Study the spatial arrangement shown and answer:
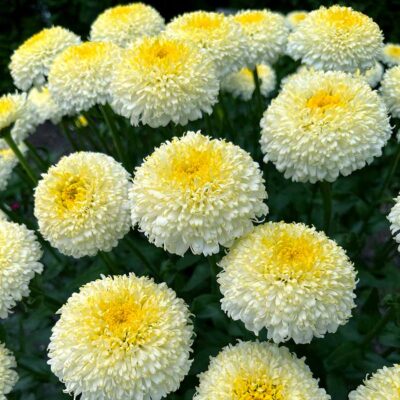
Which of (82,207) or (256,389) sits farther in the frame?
(82,207)

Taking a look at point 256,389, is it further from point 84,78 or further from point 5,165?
point 5,165

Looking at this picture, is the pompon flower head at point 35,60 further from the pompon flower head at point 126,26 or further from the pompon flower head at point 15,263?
the pompon flower head at point 15,263

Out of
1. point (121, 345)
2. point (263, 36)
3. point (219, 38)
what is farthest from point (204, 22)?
point (121, 345)

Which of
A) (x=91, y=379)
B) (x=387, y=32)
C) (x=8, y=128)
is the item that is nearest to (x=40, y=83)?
(x=8, y=128)

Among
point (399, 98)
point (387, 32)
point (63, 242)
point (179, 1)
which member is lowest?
point (387, 32)

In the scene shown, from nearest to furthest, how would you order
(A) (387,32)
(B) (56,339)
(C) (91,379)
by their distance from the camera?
(C) (91,379), (B) (56,339), (A) (387,32)

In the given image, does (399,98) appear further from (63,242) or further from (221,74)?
(63,242)
